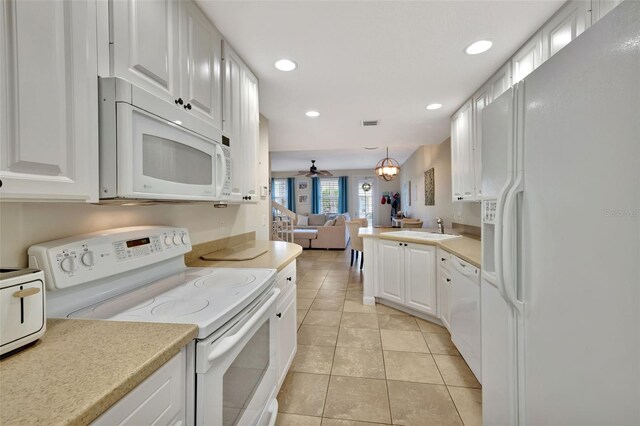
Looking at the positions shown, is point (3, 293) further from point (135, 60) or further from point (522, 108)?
point (522, 108)

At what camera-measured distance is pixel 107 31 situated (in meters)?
0.89

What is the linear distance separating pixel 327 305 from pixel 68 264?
2817 mm

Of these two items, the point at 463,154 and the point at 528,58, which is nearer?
the point at 528,58

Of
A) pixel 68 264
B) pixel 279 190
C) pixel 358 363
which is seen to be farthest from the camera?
pixel 279 190

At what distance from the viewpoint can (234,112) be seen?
1789 mm

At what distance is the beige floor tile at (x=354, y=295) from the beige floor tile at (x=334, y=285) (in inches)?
8.1

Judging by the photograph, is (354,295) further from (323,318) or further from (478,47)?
(478,47)

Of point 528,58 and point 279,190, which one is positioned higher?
point 528,58

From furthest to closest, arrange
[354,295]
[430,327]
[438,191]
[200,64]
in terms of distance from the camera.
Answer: [438,191], [354,295], [430,327], [200,64]

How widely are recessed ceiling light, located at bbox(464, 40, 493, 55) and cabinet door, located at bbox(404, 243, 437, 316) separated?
1.73 meters

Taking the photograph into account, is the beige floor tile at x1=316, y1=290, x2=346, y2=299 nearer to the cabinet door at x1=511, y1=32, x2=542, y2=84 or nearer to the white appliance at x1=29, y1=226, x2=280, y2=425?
the white appliance at x1=29, y1=226, x2=280, y2=425

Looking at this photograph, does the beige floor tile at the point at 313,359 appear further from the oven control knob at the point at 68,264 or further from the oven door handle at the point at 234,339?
the oven control knob at the point at 68,264

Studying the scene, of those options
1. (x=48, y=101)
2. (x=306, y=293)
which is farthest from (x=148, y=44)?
(x=306, y=293)

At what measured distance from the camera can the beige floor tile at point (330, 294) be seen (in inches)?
144
